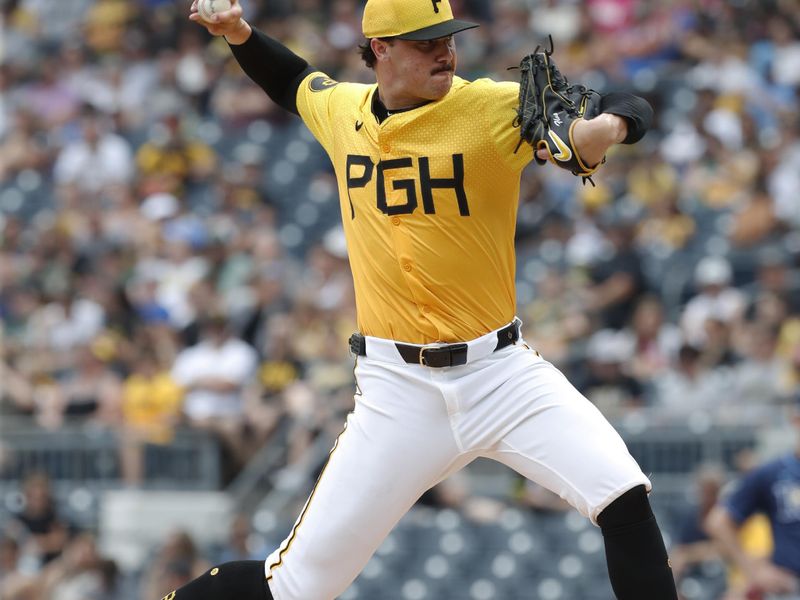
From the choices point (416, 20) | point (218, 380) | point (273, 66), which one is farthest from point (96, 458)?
point (416, 20)

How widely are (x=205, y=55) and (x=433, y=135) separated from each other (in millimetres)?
11797

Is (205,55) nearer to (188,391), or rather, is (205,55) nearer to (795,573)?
(188,391)

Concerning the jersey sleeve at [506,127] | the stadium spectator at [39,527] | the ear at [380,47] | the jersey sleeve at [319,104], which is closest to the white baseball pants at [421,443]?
the jersey sleeve at [506,127]

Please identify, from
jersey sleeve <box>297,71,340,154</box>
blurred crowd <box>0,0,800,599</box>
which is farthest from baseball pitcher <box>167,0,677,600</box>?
blurred crowd <box>0,0,800,599</box>

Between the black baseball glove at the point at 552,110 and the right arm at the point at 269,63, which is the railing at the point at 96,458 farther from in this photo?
the black baseball glove at the point at 552,110

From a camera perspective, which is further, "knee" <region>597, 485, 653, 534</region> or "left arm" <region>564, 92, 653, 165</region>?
"knee" <region>597, 485, 653, 534</region>

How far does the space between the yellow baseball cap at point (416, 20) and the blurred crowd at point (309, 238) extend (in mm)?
5316

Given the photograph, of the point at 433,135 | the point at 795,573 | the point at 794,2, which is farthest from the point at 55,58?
the point at 433,135

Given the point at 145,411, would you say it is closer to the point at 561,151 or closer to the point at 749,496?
the point at 749,496

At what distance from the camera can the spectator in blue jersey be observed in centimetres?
767

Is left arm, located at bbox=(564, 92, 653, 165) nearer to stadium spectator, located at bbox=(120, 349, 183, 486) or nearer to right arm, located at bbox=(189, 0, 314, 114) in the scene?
right arm, located at bbox=(189, 0, 314, 114)

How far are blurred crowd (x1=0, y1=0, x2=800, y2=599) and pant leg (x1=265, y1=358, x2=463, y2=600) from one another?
507 cm

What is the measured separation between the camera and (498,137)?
4.76 metres

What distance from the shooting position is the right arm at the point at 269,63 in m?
5.32
